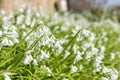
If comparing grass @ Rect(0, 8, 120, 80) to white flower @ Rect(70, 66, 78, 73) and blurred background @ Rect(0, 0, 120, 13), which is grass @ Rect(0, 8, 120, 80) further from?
blurred background @ Rect(0, 0, 120, 13)

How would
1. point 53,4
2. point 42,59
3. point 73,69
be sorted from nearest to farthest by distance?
point 42,59, point 73,69, point 53,4

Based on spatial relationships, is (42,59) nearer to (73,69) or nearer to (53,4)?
(73,69)

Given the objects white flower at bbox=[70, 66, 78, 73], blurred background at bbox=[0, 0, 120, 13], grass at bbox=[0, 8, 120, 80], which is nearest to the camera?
grass at bbox=[0, 8, 120, 80]

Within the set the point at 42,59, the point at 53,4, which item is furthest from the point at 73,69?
the point at 53,4

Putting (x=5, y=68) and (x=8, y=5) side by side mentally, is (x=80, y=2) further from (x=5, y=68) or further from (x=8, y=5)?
(x=5, y=68)

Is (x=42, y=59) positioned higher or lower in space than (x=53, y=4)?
lower

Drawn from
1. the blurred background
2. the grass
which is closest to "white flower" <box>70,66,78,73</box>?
the grass

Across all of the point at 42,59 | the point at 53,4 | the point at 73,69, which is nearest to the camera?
the point at 42,59

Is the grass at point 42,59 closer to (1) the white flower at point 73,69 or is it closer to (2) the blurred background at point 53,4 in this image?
(1) the white flower at point 73,69

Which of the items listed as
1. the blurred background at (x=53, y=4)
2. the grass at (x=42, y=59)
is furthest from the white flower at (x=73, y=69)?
the blurred background at (x=53, y=4)

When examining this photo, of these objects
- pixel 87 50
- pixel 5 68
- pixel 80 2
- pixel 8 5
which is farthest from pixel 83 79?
pixel 80 2

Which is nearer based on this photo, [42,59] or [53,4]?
[42,59]
